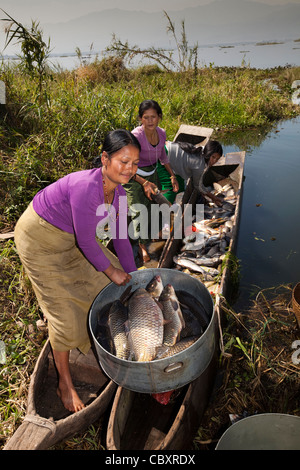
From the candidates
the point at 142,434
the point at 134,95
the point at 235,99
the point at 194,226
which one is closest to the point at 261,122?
the point at 235,99

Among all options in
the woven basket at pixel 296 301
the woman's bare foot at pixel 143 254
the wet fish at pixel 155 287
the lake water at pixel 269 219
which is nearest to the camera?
the wet fish at pixel 155 287

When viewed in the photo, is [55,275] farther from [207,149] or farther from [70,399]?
[207,149]

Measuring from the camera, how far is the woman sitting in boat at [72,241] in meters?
2.14

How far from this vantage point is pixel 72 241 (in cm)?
252

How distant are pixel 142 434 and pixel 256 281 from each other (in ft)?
9.58

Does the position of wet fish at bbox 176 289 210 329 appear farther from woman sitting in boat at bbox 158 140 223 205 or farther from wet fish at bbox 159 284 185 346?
woman sitting in boat at bbox 158 140 223 205

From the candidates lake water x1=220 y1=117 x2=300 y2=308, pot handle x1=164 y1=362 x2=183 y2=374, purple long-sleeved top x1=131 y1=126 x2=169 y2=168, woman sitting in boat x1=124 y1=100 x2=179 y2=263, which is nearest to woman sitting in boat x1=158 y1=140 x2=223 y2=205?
woman sitting in boat x1=124 y1=100 x2=179 y2=263

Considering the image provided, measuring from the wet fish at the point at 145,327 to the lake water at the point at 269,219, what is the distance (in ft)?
8.06

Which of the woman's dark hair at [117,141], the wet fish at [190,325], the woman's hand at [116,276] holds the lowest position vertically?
the wet fish at [190,325]

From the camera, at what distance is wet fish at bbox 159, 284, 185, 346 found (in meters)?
2.17

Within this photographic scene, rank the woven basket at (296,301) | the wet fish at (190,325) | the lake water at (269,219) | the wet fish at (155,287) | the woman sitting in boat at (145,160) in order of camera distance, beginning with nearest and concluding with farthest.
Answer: the wet fish at (190,325) < the wet fish at (155,287) < the woven basket at (296,301) < the woman sitting in boat at (145,160) < the lake water at (269,219)

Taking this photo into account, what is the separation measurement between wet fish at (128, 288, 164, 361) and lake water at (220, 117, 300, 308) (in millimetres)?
2456

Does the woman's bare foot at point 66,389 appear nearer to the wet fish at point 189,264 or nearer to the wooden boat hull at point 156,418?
the wooden boat hull at point 156,418

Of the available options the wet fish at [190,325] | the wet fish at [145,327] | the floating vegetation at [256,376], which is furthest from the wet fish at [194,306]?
the floating vegetation at [256,376]
